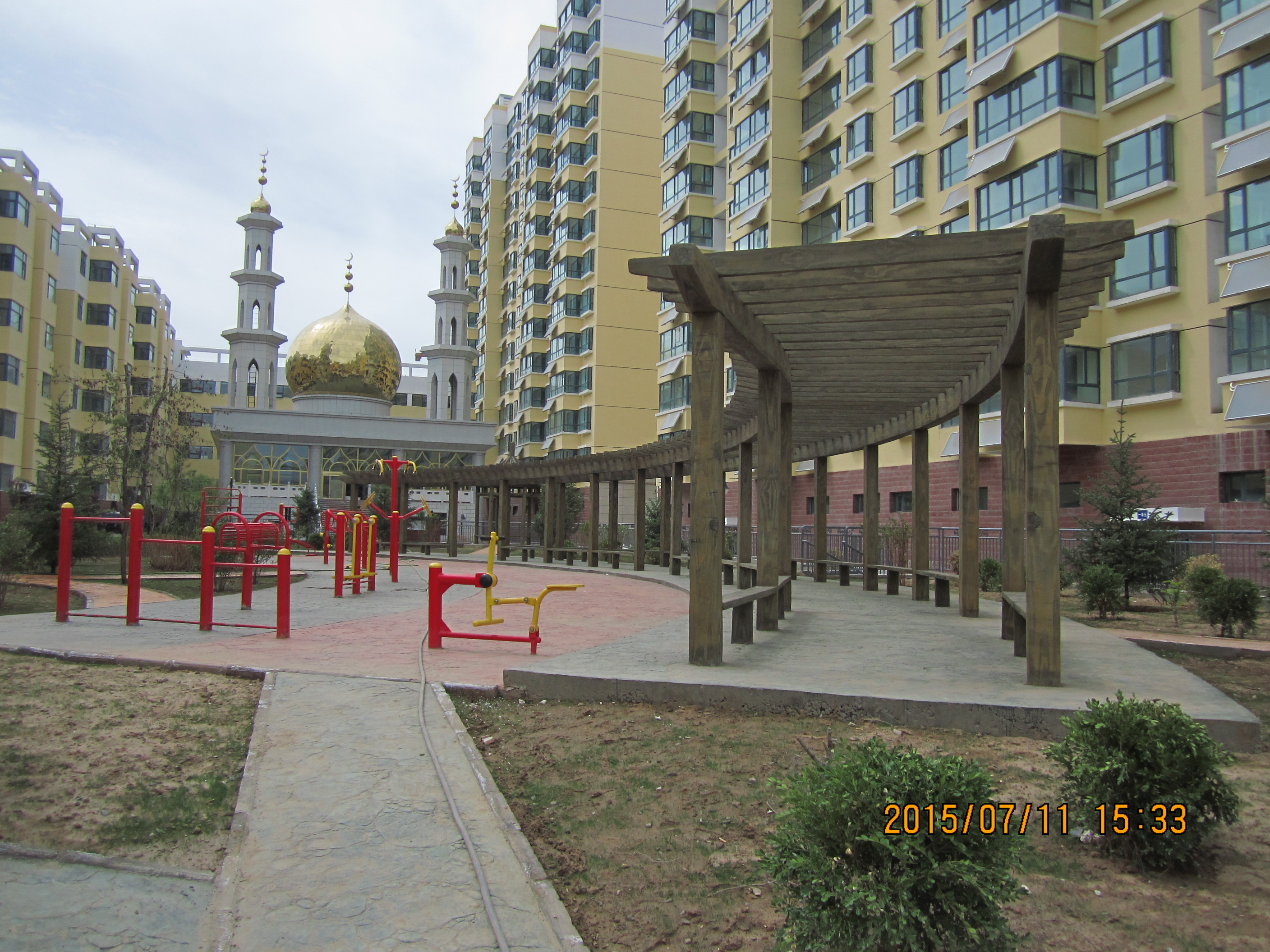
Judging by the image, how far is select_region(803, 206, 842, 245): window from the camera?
37.7 metres

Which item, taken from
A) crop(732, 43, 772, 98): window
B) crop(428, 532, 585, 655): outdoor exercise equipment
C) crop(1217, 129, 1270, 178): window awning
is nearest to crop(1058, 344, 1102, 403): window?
crop(1217, 129, 1270, 178): window awning

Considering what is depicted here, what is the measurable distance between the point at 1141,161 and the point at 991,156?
4057 millimetres

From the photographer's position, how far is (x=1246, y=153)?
20766 millimetres

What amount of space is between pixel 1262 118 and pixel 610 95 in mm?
43553

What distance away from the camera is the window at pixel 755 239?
40312mm

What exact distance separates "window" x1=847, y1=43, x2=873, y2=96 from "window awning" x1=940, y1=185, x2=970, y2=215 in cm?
789

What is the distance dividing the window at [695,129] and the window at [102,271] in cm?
3716

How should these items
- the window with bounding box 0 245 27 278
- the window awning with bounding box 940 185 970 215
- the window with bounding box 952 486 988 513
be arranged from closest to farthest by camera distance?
the window with bounding box 952 486 988 513 → the window awning with bounding box 940 185 970 215 → the window with bounding box 0 245 27 278

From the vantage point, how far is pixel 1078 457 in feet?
83.9

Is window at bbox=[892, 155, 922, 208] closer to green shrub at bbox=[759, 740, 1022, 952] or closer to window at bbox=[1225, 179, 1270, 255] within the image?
window at bbox=[1225, 179, 1270, 255]

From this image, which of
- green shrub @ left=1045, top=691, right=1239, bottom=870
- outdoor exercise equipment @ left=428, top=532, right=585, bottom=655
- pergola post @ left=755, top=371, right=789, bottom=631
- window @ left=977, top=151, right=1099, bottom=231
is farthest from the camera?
window @ left=977, top=151, right=1099, bottom=231

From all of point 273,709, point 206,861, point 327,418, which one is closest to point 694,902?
point 206,861

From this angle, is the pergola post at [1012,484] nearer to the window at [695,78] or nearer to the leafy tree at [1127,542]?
the leafy tree at [1127,542]

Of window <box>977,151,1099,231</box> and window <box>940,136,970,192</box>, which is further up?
window <box>940,136,970,192</box>
